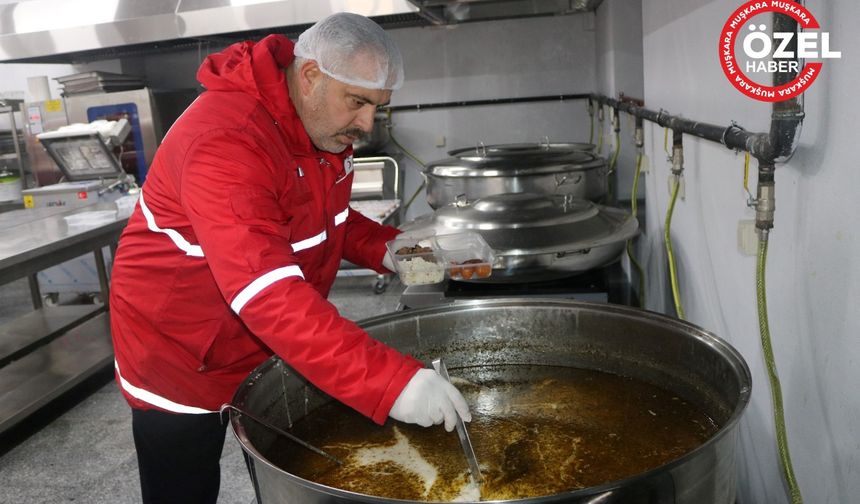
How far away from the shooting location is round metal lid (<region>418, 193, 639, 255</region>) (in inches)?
77.1

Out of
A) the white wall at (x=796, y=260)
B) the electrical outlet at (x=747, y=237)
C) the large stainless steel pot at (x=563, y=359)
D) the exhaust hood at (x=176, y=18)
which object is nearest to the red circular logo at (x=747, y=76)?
the white wall at (x=796, y=260)

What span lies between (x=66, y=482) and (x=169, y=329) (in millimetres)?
1591

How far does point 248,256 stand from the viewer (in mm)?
1126

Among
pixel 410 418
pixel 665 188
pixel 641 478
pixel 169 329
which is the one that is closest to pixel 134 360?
pixel 169 329

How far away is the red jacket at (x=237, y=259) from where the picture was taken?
3.59 feet

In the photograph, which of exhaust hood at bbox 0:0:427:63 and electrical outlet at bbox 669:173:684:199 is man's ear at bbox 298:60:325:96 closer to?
electrical outlet at bbox 669:173:684:199

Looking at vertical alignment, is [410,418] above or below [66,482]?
above

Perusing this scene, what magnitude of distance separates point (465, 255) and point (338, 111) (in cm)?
63

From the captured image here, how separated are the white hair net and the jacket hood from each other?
9 centimetres

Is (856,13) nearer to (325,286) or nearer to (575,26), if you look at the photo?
(325,286)

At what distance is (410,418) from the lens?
3.52 feet

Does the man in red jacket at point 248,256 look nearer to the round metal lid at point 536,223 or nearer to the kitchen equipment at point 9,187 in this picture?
the round metal lid at point 536,223

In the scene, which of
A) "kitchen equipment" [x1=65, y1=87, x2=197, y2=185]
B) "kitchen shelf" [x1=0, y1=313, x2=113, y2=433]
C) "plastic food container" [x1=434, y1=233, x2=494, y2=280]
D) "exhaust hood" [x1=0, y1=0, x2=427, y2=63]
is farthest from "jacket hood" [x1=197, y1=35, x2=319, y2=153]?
"kitchen equipment" [x1=65, y1=87, x2=197, y2=185]

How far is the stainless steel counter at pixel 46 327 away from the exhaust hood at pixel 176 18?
1.35 m
